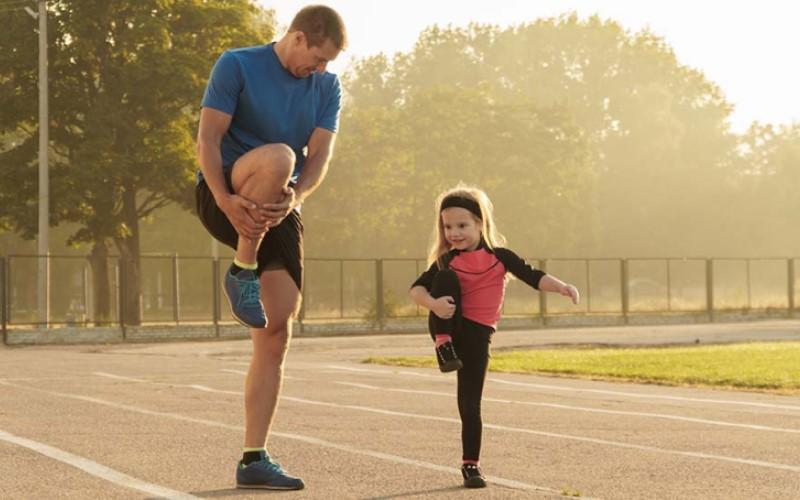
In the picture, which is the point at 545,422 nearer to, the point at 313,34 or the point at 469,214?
the point at 469,214

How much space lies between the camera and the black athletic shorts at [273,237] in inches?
257

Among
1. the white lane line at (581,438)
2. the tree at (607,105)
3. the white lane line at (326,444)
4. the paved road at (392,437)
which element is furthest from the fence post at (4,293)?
the tree at (607,105)

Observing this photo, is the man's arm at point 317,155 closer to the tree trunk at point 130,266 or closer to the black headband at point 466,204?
the black headband at point 466,204

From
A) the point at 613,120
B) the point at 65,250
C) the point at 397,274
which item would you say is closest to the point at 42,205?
the point at 397,274

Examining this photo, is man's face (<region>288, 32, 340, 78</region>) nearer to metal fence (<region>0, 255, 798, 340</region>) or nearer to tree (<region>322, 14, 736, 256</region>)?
metal fence (<region>0, 255, 798, 340</region>)

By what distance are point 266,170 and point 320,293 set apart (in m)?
40.1

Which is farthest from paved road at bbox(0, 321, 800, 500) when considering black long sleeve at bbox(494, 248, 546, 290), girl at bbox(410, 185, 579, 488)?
black long sleeve at bbox(494, 248, 546, 290)

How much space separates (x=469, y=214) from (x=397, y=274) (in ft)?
141

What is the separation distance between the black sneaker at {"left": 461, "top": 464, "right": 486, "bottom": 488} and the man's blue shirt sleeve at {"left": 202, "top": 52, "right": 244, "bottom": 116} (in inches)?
78.2

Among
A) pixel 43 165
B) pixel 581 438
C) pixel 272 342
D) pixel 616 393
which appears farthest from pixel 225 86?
pixel 43 165

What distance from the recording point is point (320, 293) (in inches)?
1818

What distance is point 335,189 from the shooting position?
2660 inches

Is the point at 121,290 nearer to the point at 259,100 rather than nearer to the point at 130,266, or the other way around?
the point at 130,266

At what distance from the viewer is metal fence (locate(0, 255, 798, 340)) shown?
126ft
